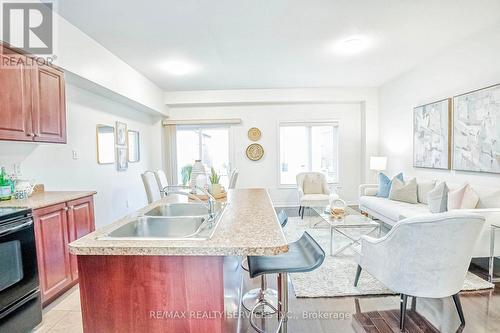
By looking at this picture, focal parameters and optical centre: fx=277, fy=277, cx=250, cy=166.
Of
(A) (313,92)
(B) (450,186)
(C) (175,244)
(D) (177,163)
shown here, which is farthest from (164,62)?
(B) (450,186)

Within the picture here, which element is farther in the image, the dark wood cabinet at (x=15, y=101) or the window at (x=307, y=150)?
the window at (x=307, y=150)

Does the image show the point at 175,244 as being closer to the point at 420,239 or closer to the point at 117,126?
the point at 420,239

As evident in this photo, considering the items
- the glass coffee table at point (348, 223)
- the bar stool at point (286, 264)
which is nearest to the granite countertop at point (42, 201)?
the bar stool at point (286, 264)

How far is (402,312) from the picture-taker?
195 centimetres

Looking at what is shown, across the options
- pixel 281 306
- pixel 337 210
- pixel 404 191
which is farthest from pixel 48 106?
Answer: pixel 404 191

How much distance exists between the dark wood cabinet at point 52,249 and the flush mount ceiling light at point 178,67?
106 inches

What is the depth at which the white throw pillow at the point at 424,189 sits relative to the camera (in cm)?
402

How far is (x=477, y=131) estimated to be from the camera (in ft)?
11.0

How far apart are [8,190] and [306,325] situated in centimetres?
268

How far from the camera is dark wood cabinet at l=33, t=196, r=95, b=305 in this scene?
2170mm

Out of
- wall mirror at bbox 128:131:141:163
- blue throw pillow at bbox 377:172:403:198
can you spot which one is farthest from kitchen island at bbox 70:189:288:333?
wall mirror at bbox 128:131:141:163

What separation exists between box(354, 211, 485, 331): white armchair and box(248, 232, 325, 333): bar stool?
1.93 feet

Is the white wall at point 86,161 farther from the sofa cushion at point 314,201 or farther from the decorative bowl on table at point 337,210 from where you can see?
the decorative bowl on table at point 337,210

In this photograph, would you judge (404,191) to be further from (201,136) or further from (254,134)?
(201,136)
